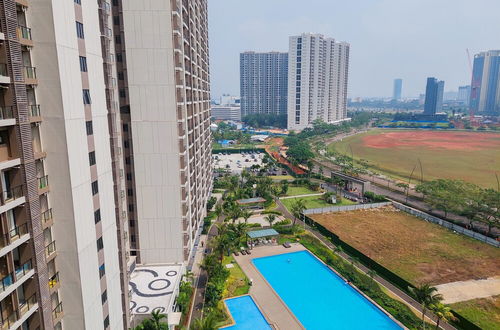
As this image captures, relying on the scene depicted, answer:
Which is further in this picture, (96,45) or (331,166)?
(331,166)

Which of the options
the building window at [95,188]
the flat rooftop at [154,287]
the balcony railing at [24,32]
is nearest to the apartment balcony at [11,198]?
the building window at [95,188]

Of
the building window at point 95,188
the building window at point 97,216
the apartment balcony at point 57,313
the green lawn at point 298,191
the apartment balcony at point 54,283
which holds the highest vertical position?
the building window at point 95,188

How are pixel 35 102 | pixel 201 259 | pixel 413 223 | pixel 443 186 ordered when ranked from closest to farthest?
pixel 35 102 → pixel 201 259 → pixel 413 223 → pixel 443 186

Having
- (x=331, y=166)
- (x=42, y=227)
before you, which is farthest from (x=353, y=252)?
(x=331, y=166)

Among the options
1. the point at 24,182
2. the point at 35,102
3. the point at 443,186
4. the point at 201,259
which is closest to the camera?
the point at 24,182

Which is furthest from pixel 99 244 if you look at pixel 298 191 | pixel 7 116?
pixel 298 191

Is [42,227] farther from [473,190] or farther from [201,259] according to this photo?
[473,190]

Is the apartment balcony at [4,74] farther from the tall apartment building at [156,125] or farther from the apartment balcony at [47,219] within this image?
the tall apartment building at [156,125]
